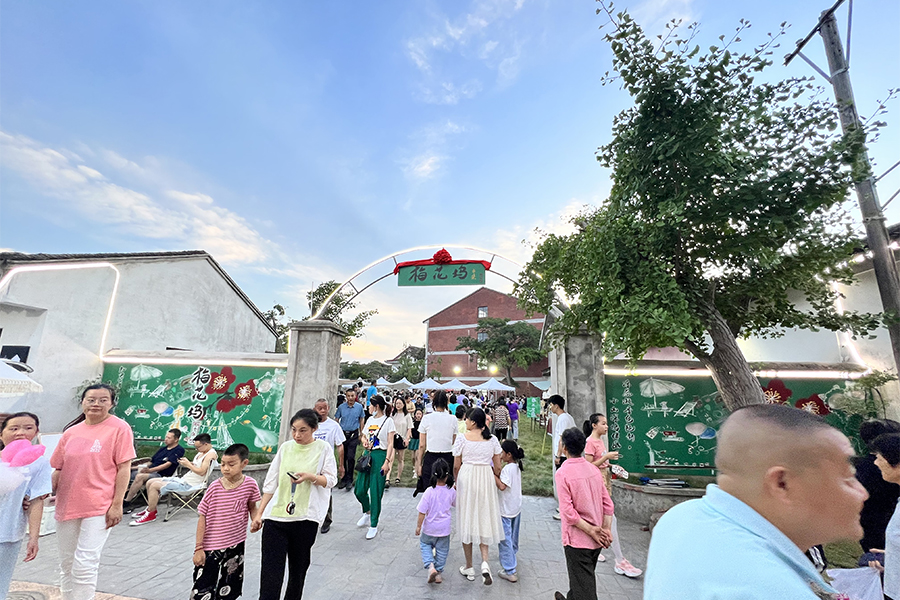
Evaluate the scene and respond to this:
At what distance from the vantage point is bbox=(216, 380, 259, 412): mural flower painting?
27.2ft

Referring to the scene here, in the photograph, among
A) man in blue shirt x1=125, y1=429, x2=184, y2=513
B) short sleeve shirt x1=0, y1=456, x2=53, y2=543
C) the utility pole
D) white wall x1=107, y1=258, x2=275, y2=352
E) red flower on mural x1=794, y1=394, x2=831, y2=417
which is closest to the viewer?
short sleeve shirt x1=0, y1=456, x2=53, y2=543

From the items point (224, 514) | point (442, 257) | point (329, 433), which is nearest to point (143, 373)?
point (329, 433)

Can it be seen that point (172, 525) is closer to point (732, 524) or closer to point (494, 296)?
point (732, 524)

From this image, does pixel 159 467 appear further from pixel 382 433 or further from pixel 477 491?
pixel 477 491

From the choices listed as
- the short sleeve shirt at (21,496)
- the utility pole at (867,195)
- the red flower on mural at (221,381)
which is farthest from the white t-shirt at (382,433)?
the utility pole at (867,195)

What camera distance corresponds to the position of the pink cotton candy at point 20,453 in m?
3.20

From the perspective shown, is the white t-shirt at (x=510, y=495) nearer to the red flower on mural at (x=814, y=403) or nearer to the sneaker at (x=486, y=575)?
the sneaker at (x=486, y=575)

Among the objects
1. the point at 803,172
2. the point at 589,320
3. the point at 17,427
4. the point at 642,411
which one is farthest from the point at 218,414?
the point at 803,172

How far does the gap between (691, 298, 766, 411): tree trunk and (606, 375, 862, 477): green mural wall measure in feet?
4.86

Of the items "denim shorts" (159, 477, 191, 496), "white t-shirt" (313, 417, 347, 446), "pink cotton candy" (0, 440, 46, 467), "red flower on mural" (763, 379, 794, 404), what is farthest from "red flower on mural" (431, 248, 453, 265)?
"red flower on mural" (763, 379, 794, 404)

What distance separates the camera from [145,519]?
5.86 metres

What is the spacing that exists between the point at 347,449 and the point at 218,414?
10.4ft

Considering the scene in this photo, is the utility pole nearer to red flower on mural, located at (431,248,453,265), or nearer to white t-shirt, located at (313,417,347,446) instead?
red flower on mural, located at (431,248,453,265)

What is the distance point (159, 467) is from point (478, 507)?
18.6 feet
